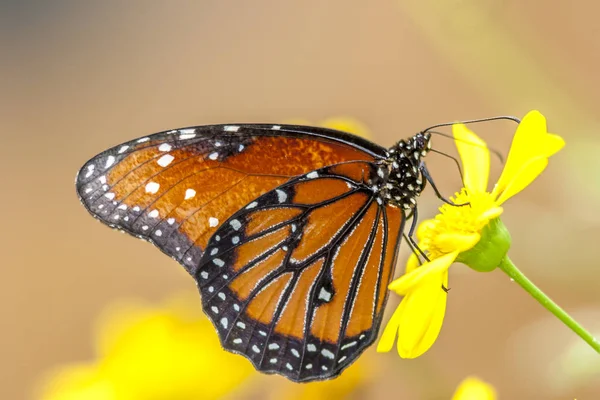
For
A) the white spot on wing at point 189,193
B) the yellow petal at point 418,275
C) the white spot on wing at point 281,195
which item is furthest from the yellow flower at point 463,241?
A: the white spot on wing at point 189,193

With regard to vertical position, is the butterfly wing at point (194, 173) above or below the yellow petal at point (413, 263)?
above

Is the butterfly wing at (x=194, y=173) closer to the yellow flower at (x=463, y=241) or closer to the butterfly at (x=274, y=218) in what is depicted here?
the butterfly at (x=274, y=218)

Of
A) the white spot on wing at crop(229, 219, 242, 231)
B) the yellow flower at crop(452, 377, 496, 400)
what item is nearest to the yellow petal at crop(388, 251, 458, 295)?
the yellow flower at crop(452, 377, 496, 400)

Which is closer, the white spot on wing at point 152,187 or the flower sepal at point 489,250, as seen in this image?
the flower sepal at point 489,250

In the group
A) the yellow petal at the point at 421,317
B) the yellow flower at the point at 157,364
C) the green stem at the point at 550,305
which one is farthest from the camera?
the yellow flower at the point at 157,364

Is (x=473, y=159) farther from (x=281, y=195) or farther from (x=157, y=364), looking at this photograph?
(x=157, y=364)

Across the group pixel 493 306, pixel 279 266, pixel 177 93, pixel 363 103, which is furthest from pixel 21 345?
pixel 279 266

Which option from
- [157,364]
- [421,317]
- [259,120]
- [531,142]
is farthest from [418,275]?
[259,120]

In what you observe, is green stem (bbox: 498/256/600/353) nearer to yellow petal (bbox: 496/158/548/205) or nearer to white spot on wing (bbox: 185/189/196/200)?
yellow petal (bbox: 496/158/548/205)
